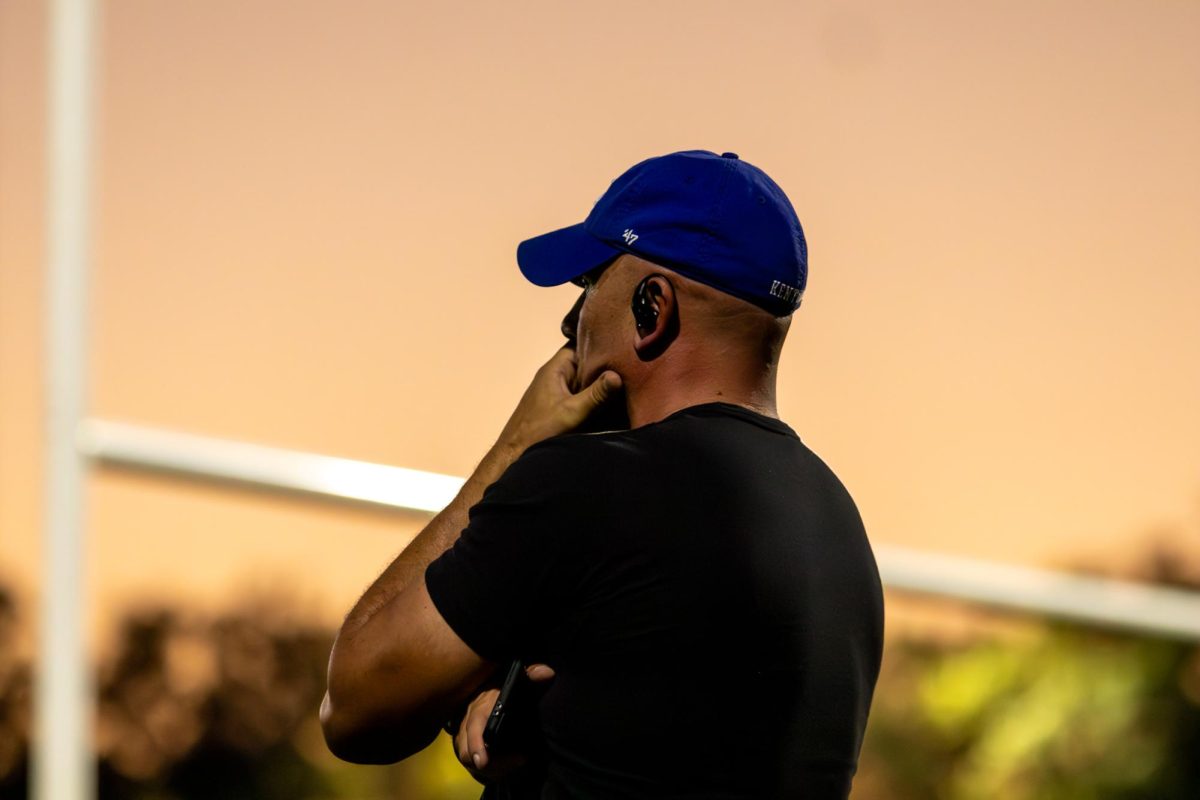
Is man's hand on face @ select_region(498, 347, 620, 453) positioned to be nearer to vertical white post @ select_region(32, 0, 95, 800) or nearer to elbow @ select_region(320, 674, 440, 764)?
elbow @ select_region(320, 674, 440, 764)

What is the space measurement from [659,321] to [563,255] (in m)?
0.17

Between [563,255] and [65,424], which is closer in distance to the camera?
[563,255]

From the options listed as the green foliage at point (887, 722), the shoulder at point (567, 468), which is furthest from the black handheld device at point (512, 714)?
the green foliage at point (887, 722)

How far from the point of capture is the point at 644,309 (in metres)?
1.68

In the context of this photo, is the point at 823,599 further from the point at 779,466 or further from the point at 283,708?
the point at 283,708

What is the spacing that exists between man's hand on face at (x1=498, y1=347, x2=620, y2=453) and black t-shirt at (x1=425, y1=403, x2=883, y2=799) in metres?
0.11

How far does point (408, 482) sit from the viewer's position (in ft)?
12.8

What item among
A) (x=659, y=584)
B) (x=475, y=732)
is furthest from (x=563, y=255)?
(x=475, y=732)

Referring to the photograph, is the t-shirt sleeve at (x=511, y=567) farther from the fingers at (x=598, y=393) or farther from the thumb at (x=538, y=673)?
the fingers at (x=598, y=393)

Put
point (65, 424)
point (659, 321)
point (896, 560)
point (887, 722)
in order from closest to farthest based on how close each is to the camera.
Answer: point (659, 321) → point (65, 424) → point (896, 560) → point (887, 722)

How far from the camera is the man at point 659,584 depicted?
59.5 inches

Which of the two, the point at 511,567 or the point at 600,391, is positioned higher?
the point at 600,391

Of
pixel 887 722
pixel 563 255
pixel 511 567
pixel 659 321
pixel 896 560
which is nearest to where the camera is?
pixel 511 567

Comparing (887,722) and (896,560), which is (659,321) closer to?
(896,560)
